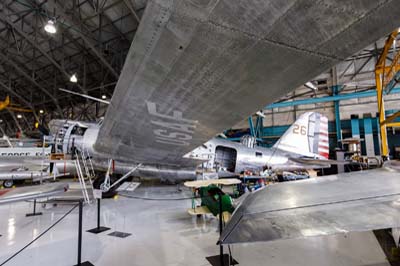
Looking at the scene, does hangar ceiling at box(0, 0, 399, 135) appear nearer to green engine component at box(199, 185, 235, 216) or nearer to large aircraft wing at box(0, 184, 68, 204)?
→ green engine component at box(199, 185, 235, 216)

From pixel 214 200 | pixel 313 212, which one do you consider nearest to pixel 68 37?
pixel 214 200

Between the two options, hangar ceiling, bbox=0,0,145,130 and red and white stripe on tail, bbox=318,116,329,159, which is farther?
hangar ceiling, bbox=0,0,145,130

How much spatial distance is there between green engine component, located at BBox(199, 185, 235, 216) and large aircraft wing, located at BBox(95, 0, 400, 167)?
1413 mm

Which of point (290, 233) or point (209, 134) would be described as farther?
point (209, 134)

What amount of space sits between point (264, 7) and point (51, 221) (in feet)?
17.6

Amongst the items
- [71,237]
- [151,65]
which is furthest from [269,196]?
[71,237]

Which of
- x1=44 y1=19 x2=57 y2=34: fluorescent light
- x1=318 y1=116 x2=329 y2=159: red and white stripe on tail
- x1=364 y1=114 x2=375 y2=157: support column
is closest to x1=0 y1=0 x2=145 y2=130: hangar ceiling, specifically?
x1=44 y1=19 x2=57 y2=34: fluorescent light

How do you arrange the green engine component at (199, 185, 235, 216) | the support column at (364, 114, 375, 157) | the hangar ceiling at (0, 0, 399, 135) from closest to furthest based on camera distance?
the green engine component at (199, 185, 235, 216) → the hangar ceiling at (0, 0, 399, 135) → the support column at (364, 114, 375, 157)

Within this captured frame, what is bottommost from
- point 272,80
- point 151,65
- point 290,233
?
point 290,233

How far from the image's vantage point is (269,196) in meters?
1.67

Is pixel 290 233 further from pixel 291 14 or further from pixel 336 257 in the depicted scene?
pixel 336 257

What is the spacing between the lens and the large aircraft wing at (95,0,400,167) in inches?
53.9

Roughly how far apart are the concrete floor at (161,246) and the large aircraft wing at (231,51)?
1.77 metres

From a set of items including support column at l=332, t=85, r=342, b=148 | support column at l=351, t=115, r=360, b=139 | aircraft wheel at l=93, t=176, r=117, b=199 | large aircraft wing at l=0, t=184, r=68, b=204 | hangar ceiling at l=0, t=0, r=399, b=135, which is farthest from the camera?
support column at l=332, t=85, r=342, b=148
